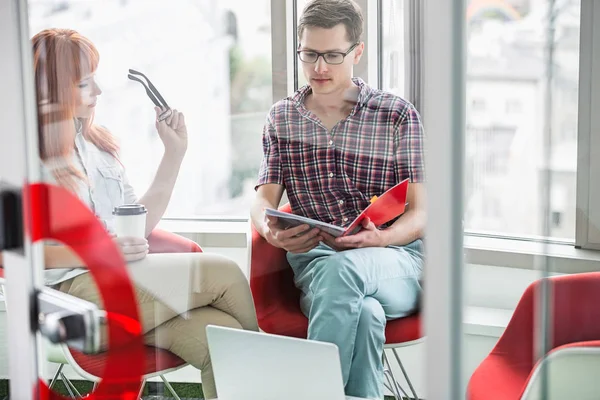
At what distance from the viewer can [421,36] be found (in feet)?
6.15

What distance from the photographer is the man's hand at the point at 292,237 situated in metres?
2.04

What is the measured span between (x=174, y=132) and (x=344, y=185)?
51cm

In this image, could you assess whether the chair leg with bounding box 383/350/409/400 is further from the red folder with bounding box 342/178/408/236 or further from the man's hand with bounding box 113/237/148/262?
the man's hand with bounding box 113/237/148/262

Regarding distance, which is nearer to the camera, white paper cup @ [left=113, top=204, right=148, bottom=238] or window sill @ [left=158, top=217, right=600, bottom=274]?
window sill @ [left=158, top=217, right=600, bottom=274]

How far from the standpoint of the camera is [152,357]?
2.18 m

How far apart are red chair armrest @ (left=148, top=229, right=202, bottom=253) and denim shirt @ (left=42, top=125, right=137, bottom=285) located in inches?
4.5

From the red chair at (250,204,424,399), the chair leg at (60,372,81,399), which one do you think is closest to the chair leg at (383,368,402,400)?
the red chair at (250,204,424,399)

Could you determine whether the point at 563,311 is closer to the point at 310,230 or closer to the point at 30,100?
the point at 310,230

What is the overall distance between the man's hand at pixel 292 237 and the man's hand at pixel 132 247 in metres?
0.35

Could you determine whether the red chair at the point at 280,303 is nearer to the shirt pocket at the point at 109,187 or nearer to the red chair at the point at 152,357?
the red chair at the point at 152,357

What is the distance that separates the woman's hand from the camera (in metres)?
2.15

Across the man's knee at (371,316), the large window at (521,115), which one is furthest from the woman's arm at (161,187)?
the large window at (521,115)

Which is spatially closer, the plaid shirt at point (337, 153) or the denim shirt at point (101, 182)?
the plaid shirt at point (337, 153)

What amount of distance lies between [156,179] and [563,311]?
114cm
